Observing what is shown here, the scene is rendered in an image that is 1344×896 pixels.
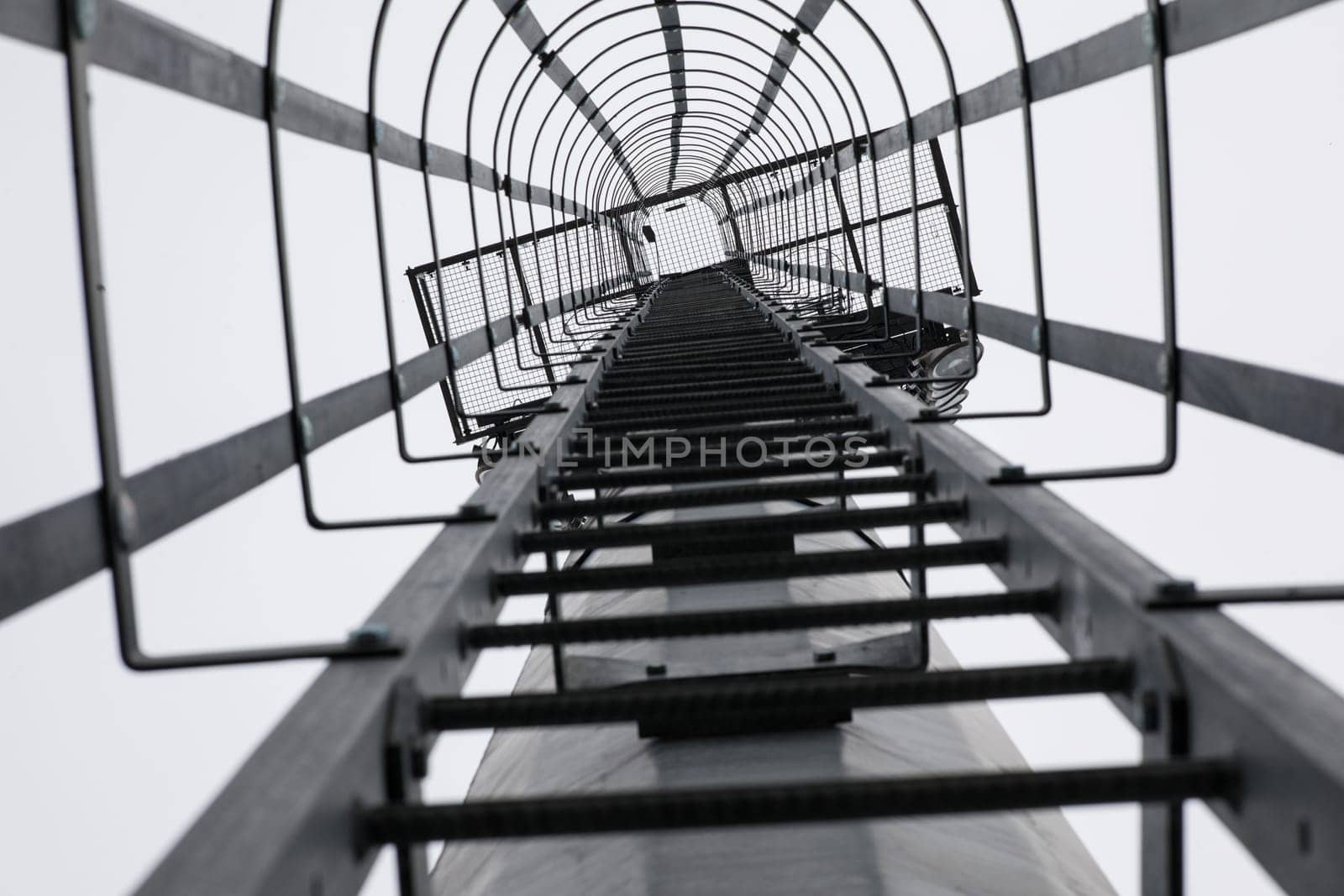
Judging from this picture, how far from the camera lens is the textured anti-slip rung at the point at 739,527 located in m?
2.40

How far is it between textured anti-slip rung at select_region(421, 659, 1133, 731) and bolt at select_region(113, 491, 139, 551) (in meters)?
0.42

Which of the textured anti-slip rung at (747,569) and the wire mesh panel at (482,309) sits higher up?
the wire mesh panel at (482,309)

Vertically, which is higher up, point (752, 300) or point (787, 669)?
point (752, 300)

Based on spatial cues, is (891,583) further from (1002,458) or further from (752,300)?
(752,300)

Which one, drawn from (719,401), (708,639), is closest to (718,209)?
(719,401)

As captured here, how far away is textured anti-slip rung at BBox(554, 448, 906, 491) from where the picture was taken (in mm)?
2875

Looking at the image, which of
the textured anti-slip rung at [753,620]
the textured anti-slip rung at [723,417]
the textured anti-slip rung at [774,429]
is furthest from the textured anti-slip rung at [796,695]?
the textured anti-slip rung at [723,417]

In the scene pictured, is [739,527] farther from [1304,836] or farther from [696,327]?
[696,327]

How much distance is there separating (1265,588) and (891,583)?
233 cm

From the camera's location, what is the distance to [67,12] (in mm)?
1495

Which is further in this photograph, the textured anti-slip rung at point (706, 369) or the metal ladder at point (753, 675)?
the textured anti-slip rung at point (706, 369)

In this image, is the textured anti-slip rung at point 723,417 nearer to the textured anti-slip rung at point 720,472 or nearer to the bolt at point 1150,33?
the textured anti-slip rung at point 720,472

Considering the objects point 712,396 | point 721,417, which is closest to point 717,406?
point 712,396

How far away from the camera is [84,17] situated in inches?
59.8
